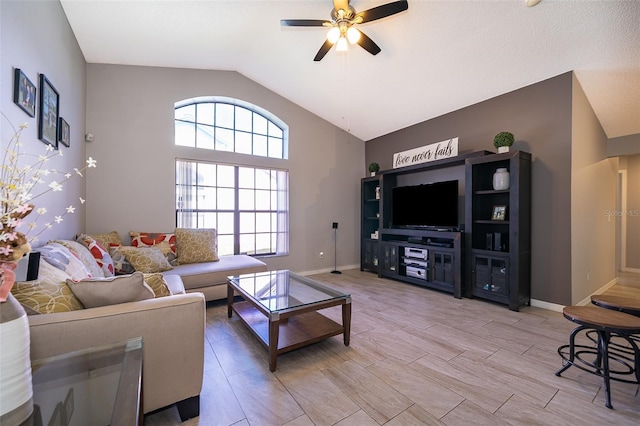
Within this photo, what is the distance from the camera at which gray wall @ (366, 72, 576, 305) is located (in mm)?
3146

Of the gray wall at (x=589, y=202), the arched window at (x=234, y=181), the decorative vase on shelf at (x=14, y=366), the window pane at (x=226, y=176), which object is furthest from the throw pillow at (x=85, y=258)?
the gray wall at (x=589, y=202)

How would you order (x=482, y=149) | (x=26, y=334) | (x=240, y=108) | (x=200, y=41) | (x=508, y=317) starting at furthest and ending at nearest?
(x=240, y=108) → (x=482, y=149) → (x=200, y=41) → (x=508, y=317) → (x=26, y=334)

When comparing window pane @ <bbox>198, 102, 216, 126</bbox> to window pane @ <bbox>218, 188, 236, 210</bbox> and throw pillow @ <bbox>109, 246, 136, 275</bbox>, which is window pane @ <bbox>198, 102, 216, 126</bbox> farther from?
throw pillow @ <bbox>109, 246, 136, 275</bbox>

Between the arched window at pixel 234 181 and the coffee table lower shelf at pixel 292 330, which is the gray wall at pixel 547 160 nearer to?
the coffee table lower shelf at pixel 292 330

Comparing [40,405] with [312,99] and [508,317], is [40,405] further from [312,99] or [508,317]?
[312,99]

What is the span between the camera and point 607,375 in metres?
1.66

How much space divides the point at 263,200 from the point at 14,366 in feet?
13.3

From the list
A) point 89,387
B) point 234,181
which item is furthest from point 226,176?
point 89,387

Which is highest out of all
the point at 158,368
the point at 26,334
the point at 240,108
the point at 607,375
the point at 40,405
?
the point at 240,108


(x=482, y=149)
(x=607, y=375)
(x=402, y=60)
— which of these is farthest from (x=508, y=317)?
(x=402, y=60)

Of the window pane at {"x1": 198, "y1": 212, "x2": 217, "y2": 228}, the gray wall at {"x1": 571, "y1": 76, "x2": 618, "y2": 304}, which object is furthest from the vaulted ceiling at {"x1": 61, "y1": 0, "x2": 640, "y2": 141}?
the window pane at {"x1": 198, "y1": 212, "x2": 217, "y2": 228}

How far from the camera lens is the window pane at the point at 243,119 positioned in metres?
4.66

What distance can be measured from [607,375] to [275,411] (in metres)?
2.08

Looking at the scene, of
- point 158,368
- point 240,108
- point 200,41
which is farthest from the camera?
point 240,108
